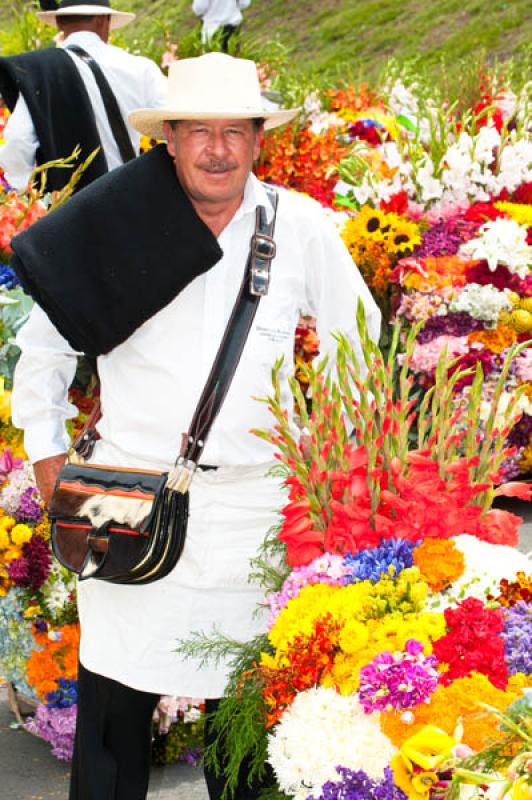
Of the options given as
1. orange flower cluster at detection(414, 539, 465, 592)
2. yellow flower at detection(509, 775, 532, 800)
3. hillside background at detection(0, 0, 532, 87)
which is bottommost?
yellow flower at detection(509, 775, 532, 800)

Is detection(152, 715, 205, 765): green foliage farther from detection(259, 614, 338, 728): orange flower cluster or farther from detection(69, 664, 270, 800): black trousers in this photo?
detection(259, 614, 338, 728): orange flower cluster

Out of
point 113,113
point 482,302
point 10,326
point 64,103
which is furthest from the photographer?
point 482,302

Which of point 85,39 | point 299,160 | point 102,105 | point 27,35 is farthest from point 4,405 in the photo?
point 27,35

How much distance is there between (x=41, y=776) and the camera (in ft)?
12.3

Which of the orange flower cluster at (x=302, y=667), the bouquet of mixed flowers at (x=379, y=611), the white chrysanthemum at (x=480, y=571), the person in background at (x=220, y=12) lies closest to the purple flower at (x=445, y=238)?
the bouquet of mixed flowers at (x=379, y=611)

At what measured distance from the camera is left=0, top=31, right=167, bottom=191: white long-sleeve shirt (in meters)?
5.26

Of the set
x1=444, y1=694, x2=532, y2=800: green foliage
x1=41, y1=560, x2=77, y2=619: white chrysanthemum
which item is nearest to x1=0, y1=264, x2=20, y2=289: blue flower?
x1=41, y1=560, x2=77, y2=619: white chrysanthemum

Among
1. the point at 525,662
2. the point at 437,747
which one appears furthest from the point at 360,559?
the point at 437,747

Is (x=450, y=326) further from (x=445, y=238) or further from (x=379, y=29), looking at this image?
(x=379, y=29)

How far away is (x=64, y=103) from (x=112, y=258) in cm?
272

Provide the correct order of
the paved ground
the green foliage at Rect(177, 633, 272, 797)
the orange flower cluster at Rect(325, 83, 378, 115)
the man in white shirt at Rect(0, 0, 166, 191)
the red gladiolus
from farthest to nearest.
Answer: the orange flower cluster at Rect(325, 83, 378, 115), the man in white shirt at Rect(0, 0, 166, 191), the paved ground, the red gladiolus, the green foliage at Rect(177, 633, 272, 797)

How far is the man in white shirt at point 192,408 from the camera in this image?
2.73 m

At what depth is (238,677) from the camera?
247 centimetres

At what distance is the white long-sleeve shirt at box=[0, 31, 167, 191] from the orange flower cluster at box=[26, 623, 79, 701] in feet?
7.31
